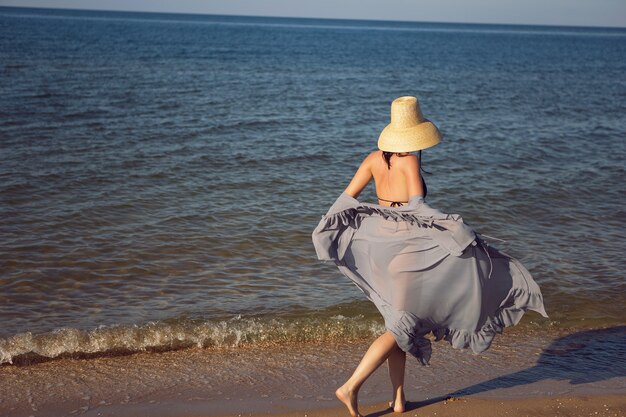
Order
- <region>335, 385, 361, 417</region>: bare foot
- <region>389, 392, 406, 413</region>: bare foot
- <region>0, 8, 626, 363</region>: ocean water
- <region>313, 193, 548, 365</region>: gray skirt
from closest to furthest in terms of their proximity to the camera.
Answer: <region>313, 193, 548, 365</region>: gray skirt → <region>335, 385, 361, 417</region>: bare foot → <region>389, 392, 406, 413</region>: bare foot → <region>0, 8, 626, 363</region>: ocean water

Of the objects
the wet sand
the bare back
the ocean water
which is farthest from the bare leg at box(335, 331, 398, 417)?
the ocean water

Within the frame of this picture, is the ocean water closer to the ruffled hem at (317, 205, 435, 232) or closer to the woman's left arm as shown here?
the ruffled hem at (317, 205, 435, 232)

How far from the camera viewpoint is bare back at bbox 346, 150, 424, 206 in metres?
4.12

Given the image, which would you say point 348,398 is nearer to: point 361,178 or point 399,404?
point 399,404

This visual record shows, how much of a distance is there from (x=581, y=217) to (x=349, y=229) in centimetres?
634

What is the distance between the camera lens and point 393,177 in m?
4.20

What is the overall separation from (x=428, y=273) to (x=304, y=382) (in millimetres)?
1365

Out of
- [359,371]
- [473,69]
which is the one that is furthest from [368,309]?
[473,69]

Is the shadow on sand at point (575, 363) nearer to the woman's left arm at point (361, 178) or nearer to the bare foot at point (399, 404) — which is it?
the bare foot at point (399, 404)

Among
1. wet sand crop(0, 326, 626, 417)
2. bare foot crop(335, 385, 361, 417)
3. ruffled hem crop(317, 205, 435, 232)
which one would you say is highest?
ruffled hem crop(317, 205, 435, 232)

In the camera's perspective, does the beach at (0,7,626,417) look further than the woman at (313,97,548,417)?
Yes

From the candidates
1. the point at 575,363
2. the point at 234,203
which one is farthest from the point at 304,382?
the point at 234,203

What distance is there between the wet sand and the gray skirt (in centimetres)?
66

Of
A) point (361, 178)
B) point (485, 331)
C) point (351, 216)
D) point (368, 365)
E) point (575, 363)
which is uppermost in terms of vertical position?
point (361, 178)
